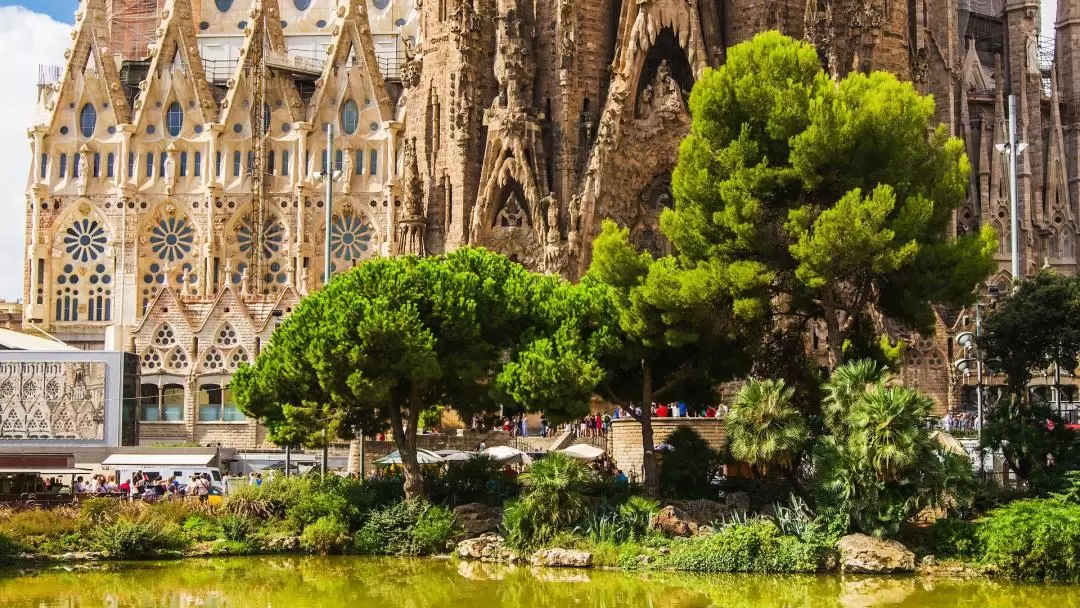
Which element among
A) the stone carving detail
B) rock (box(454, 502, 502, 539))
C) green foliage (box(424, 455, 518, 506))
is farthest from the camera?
the stone carving detail

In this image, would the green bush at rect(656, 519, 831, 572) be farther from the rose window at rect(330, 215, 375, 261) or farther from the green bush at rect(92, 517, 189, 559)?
the rose window at rect(330, 215, 375, 261)

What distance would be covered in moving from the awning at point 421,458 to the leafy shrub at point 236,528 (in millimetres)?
7418

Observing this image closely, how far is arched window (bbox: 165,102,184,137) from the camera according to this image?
71375 millimetres

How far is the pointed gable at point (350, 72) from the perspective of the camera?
7050cm

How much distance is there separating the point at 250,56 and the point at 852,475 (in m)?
47.8

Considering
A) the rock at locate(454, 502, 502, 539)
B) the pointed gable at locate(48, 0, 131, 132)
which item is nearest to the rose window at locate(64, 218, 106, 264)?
the pointed gable at locate(48, 0, 131, 132)

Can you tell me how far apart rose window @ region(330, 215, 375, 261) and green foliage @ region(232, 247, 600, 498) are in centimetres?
3174

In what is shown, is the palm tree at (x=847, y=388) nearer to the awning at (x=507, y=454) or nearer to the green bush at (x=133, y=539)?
the awning at (x=507, y=454)

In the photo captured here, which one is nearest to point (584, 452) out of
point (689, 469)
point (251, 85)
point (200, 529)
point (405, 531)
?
point (689, 469)

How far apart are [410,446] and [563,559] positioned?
625 cm

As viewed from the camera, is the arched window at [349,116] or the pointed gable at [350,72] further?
the arched window at [349,116]

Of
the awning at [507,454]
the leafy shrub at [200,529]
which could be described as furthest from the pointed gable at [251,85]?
the leafy shrub at [200,529]

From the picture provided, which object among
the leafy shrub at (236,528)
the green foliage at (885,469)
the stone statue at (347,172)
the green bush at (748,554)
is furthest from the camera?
the stone statue at (347,172)

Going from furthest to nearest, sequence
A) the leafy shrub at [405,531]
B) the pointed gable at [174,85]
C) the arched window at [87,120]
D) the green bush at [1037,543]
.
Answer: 1. the arched window at [87,120]
2. the pointed gable at [174,85]
3. the leafy shrub at [405,531]
4. the green bush at [1037,543]
